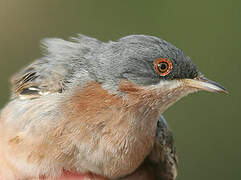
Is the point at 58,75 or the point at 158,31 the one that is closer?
the point at 58,75

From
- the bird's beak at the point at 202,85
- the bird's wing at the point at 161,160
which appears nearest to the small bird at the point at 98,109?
the bird's beak at the point at 202,85

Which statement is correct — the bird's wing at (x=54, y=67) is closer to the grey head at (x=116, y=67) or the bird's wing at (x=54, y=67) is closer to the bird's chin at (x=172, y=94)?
the grey head at (x=116, y=67)

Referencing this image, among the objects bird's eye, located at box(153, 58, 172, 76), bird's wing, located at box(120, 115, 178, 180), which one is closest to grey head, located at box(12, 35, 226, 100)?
bird's eye, located at box(153, 58, 172, 76)

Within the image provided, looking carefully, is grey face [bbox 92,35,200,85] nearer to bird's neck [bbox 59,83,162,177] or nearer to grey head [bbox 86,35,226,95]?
grey head [bbox 86,35,226,95]

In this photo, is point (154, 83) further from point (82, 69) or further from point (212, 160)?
point (212, 160)

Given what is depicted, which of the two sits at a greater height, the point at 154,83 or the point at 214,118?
the point at 154,83

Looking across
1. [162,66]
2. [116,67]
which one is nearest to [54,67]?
[116,67]

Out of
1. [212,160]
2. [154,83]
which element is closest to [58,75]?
[154,83]
